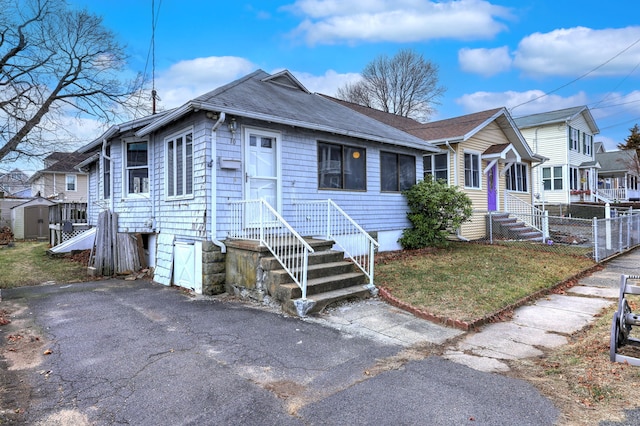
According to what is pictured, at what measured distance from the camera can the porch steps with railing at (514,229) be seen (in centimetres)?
1410

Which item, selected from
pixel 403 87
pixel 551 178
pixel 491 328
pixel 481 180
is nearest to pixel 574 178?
pixel 551 178

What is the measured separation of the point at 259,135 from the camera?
8.10 metres

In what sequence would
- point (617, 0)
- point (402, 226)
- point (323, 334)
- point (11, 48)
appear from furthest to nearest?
1. point (617, 0)
2. point (11, 48)
3. point (402, 226)
4. point (323, 334)

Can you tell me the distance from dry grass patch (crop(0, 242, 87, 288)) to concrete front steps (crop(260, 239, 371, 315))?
18.4ft

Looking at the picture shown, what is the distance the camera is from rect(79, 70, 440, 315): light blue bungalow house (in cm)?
680

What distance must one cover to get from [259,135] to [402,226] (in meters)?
5.47

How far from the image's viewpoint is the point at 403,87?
35125 mm

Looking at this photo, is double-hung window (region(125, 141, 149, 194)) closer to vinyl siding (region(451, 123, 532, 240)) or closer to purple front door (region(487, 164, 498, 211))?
vinyl siding (region(451, 123, 532, 240))

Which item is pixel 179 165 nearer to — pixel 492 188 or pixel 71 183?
pixel 492 188

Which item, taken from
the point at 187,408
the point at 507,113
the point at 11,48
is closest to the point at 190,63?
the point at 11,48

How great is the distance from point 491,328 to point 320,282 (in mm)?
2656

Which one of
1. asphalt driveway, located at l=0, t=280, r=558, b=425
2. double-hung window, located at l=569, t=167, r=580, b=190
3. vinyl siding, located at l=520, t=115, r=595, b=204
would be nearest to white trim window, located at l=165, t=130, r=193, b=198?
asphalt driveway, located at l=0, t=280, r=558, b=425

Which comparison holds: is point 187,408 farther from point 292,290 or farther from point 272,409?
point 292,290

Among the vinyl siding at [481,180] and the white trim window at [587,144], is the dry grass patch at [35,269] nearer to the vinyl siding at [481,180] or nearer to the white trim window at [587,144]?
the vinyl siding at [481,180]
